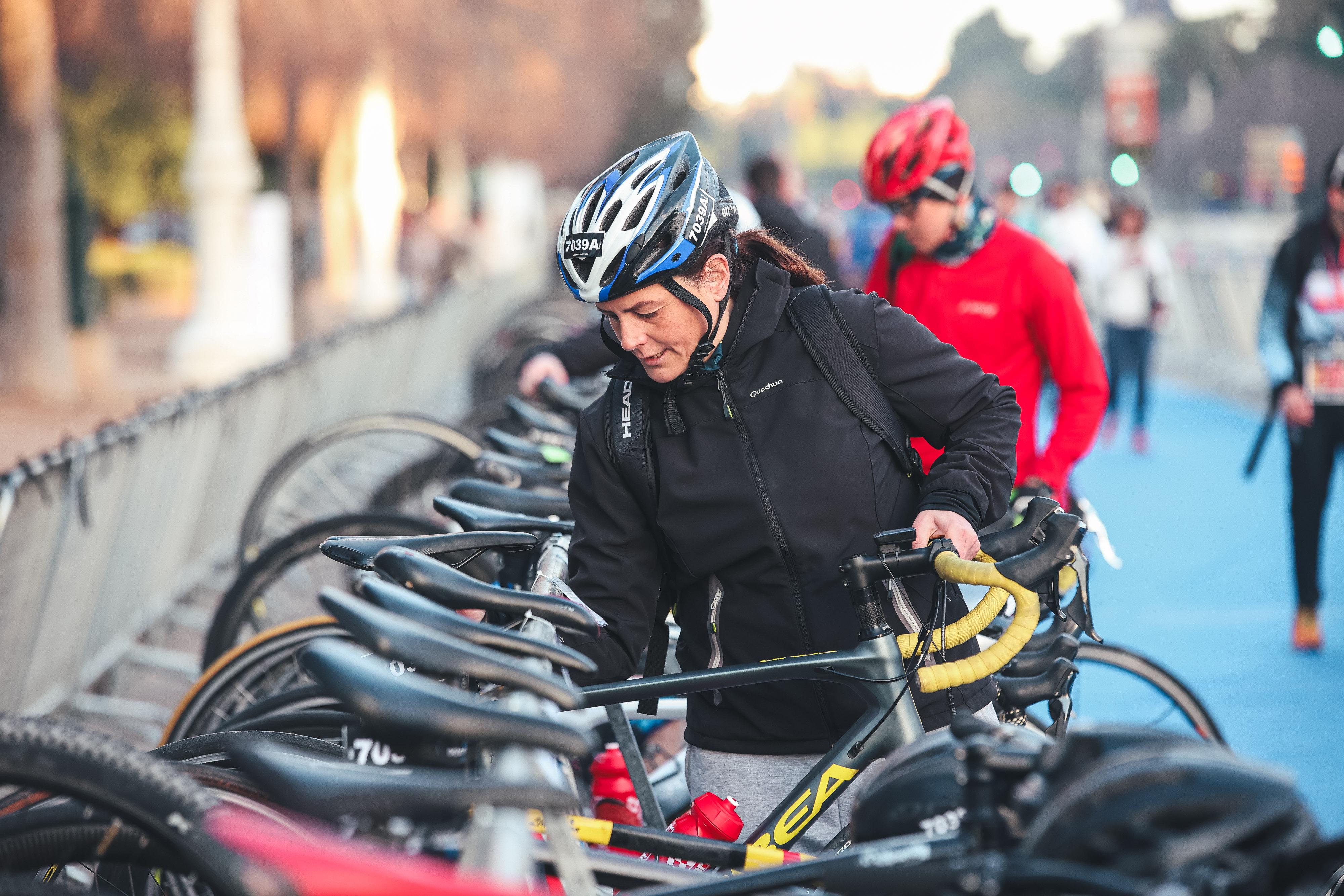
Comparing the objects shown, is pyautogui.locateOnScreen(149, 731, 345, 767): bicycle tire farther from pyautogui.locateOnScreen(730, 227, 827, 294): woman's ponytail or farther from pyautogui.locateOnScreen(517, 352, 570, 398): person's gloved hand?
pyautogui.locateOnScreen(517, 352, 570, 398): person's gloved hand

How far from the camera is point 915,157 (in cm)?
424

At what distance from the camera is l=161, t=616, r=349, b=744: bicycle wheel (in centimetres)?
368

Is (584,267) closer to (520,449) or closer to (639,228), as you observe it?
(639,228)

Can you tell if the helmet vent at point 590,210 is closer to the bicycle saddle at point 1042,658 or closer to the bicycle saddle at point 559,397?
the bicycle saddle at point 1042,658

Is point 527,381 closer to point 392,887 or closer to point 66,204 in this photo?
point 392,887

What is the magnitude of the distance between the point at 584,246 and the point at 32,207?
1341 centimetres

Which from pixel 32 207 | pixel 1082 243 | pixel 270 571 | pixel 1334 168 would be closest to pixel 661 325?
pixel 270 571

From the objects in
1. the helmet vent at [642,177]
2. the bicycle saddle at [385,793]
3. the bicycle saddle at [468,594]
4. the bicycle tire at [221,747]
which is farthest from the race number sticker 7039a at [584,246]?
the bicycle saddle at [385,793]

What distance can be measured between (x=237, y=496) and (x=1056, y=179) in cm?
1418

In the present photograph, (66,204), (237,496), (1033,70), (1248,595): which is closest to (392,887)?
(237,496)

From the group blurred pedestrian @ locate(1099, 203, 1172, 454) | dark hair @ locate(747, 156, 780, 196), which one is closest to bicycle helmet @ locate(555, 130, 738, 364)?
dark hair @ locate(747, 156, 780, 196)

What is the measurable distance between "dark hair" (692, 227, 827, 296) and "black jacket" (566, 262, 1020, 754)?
0.07 meters

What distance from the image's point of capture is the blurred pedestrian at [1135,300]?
38.8 feet

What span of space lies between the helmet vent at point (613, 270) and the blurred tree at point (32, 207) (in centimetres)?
1341
